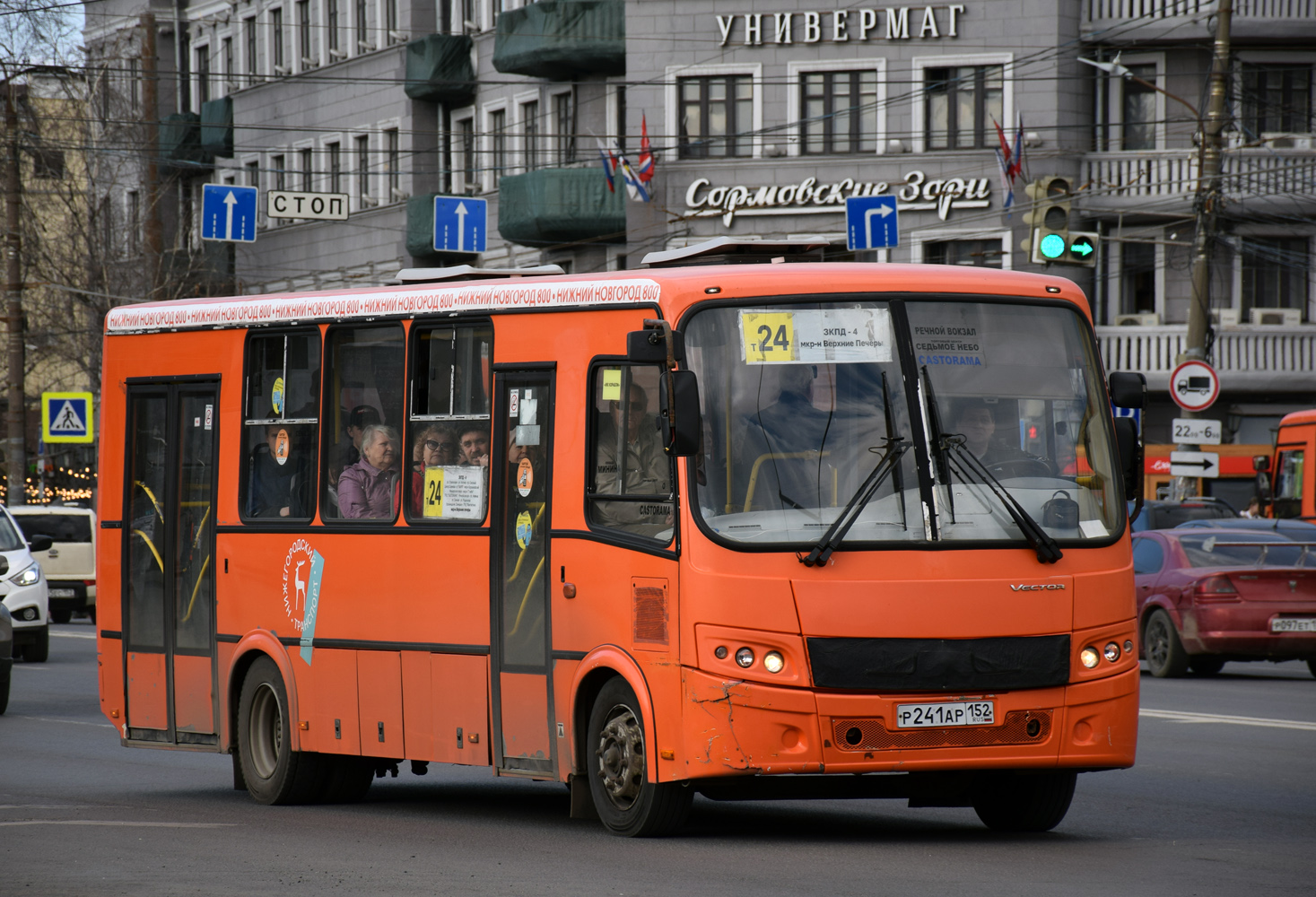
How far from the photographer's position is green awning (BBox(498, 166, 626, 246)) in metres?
43.6

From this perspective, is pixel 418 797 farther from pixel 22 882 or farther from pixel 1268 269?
pixel 1268 269

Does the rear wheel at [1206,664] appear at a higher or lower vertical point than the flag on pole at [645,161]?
lower

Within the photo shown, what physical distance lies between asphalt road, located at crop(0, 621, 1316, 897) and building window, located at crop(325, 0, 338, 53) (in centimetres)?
3951

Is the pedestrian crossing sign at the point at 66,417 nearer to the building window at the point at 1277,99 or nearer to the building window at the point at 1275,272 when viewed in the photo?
the building window at the point at 1275,272

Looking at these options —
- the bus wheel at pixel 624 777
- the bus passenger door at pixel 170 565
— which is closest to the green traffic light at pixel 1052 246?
the bus passenger door at pixel 170 565

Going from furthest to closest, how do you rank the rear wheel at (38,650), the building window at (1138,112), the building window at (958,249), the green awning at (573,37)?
the green awning at (573,37), the building window at (1138,112), the building window at (958,249), the rear wheel at (38,650)

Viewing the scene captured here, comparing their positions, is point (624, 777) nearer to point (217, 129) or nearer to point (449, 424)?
point (449, 424)

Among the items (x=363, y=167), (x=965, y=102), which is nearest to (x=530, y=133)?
(x=363, y=167)

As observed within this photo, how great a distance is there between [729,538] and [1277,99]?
37020 millimetres

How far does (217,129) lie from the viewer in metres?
58.3

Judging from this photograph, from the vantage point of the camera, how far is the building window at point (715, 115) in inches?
1682

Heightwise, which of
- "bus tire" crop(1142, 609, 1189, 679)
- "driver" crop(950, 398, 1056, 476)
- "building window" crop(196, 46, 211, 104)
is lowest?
"bus tire" crop(1142, 609, 1189, 679)

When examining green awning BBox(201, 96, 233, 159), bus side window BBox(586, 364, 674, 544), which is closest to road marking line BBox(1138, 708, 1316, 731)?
bus side window BBox(586, 364, 674, 544)

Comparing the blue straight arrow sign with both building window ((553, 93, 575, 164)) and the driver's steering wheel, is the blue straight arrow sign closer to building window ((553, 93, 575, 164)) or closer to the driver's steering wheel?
building window ((553, 93, 575, 164))
